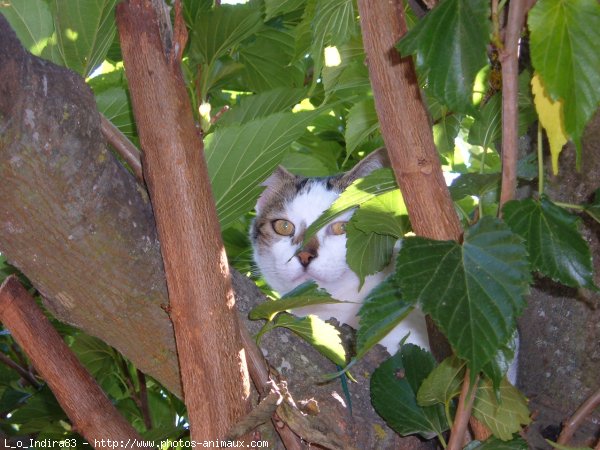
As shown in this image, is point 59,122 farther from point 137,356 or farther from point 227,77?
point 227,77

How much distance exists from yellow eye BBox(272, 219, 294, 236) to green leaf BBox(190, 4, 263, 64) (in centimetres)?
65

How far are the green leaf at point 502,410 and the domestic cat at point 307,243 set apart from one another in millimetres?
799

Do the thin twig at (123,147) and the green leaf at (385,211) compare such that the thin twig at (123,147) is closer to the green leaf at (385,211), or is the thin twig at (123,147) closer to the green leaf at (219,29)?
the green leaf at (385,211)

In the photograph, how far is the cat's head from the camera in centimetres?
183

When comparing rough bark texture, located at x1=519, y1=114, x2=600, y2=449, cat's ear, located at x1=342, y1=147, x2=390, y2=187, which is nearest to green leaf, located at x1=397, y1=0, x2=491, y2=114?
rough bark texture, located at x1=519, y1=114, x2=600, y2=449

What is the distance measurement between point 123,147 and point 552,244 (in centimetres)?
52

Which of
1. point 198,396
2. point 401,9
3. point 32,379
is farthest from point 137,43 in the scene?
point 32,379

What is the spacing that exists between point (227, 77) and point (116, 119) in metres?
0.58

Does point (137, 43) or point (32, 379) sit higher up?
point (137, 43)

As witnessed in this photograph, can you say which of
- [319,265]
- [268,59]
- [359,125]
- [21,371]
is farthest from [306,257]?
[21,371]

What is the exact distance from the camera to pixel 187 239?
0.72m

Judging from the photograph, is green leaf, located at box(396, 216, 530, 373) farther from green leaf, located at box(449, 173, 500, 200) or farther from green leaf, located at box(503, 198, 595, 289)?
green leaf, located at box(449, 173, 500, 200)

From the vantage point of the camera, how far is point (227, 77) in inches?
62.0

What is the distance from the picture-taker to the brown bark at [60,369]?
33.3 inches
